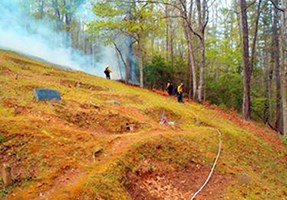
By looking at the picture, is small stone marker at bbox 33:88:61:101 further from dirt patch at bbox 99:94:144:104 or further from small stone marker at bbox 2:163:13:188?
small stone marker at bbox 2:163:13:188

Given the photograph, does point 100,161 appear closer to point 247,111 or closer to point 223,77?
point 247,111

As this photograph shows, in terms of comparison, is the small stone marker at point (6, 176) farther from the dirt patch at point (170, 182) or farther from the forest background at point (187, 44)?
the forest background at point (187, 44)

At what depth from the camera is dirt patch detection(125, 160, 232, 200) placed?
776 cm

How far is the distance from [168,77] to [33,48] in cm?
1406

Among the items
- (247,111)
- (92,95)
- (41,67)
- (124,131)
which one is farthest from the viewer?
(41,67)

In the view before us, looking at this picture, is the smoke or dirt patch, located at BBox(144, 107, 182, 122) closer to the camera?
dirt patch, located at BBox(144, 107, 182, 122)

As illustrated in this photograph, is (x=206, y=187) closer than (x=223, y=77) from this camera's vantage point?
Yes

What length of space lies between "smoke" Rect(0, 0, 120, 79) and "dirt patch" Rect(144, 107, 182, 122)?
58.6 ft

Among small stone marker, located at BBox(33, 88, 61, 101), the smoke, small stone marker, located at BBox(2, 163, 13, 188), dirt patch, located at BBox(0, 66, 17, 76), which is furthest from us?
the smoke

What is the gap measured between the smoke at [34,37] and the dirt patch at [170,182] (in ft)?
77.5

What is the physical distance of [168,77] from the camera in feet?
A: 95.8

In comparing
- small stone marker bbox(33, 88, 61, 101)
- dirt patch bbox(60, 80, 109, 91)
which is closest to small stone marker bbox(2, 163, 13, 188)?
small stone marker bbox(33, 88, 61, 101)

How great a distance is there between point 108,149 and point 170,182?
6.38 feet

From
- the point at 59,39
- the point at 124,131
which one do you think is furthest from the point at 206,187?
the point at 59,39
